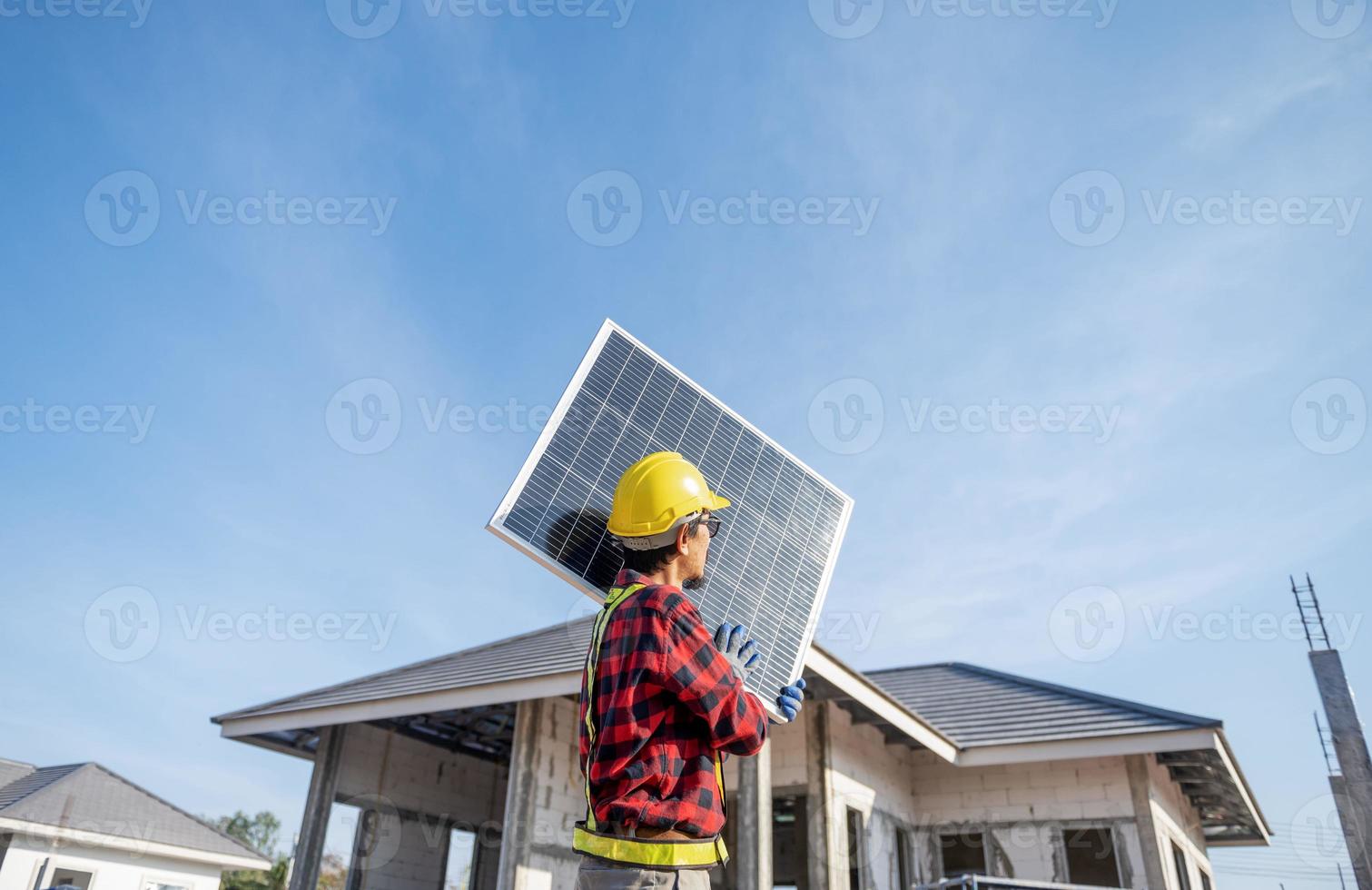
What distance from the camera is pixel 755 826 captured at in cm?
1019

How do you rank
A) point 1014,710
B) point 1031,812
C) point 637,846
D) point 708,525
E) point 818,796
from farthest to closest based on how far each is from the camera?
point 1014,710, point 1031,812, point 818,796, point 708,525, point 637,846

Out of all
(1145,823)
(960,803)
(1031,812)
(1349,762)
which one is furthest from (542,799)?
(1349,762)

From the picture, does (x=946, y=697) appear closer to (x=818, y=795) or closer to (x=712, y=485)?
(x=818, y=795)

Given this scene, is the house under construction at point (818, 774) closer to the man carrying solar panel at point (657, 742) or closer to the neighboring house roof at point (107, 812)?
the neighboring house roof at point (107, 812)

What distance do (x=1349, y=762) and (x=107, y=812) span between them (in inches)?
1312

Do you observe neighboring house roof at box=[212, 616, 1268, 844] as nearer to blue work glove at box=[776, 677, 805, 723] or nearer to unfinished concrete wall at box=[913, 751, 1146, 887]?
unfinished concrete wall at box=[913, 751, 1146, 887]

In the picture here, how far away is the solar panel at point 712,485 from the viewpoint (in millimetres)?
5883

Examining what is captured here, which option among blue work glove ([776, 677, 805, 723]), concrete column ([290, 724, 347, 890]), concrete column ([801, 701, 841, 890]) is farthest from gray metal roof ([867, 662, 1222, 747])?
blue work glove ([776, 677, 805, 723])

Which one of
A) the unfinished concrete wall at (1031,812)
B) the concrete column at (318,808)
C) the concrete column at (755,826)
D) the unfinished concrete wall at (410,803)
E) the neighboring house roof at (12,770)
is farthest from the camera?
the neighboring house roof at (12,770)

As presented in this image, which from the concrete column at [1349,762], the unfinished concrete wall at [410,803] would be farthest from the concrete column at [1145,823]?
the concrete column at [1349,762]

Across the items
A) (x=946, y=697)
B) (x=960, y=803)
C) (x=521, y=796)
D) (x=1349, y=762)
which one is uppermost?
(x=1349, y=762)

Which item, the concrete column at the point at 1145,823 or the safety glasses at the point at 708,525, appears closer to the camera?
the safety glasses at the point at 708,525

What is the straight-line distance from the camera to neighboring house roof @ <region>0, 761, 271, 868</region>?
58.3ft

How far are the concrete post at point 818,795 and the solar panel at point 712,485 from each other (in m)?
5.94
